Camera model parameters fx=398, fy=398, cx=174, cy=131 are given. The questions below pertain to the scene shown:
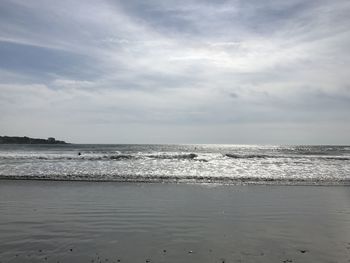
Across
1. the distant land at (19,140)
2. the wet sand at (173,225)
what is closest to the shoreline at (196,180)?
the wet sand at (173,225)

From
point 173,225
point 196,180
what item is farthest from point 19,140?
point 173,225

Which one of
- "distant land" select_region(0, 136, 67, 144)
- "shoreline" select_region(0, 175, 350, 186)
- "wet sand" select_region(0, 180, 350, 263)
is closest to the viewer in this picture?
"wet sand" select_region(0, 180, 350, 263)

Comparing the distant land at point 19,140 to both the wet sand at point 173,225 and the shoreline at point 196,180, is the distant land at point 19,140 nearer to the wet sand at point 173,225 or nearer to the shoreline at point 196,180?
the shoreline at point 196,180

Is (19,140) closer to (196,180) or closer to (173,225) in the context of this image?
(196,180)

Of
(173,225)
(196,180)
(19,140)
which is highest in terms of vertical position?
(19,140)

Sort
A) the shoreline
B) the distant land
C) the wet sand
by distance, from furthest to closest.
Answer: the distant land
the shoreline
the wet sand

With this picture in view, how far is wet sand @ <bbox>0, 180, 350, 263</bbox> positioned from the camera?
27.2ft

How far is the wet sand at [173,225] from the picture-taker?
830 centimetres

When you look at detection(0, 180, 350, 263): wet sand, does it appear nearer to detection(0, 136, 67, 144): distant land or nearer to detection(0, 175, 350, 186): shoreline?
detection(0, 175, 350, 186): shoreline

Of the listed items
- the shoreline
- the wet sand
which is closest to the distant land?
the shoreline

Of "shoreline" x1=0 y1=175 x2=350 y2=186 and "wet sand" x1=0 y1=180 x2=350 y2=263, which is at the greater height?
"shoreline" x1=0 y1=175 x2=350 y2=186

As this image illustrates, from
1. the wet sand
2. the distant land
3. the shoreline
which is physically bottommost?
the wet sand

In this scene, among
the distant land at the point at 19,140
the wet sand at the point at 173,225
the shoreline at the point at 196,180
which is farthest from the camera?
the distant land at the point at 19,140

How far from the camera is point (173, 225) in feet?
35.7
